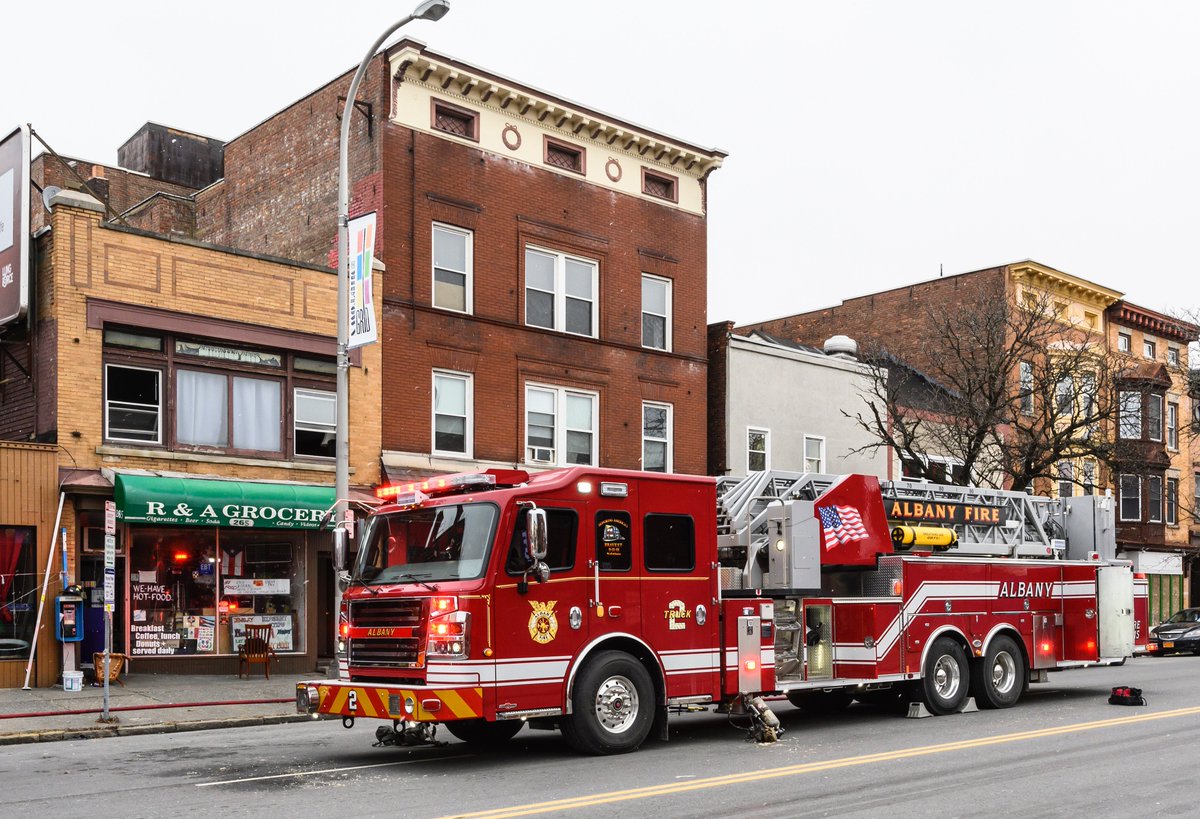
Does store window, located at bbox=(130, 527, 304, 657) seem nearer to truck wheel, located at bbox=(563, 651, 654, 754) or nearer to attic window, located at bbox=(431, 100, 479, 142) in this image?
attic window, located at bbox=(431, 100, 479, 142)

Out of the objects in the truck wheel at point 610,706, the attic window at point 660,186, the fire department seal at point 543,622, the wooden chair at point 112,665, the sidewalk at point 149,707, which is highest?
the attic window at point 660,186

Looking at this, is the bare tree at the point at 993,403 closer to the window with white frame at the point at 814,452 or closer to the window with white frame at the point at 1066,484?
the window with white frame at the point at 814,452

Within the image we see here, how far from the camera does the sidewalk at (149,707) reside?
14793mm

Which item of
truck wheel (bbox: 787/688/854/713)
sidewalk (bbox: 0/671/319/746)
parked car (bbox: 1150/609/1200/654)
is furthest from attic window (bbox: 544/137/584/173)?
parked car (bbox: 1150/609/1200/654)

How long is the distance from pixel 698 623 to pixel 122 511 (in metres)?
10.3

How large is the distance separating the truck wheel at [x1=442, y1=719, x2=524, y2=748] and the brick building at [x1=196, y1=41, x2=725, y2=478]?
11068 millimetres

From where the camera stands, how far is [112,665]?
1864 centimetres

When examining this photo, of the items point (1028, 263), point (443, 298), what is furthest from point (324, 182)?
point (1028, 263)

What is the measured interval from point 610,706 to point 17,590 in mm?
11087

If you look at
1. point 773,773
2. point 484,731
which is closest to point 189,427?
point 484,731

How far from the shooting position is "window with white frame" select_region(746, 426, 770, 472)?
102 ft

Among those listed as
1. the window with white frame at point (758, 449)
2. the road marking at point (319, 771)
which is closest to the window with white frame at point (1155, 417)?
the window with white frame at point (758, 449)

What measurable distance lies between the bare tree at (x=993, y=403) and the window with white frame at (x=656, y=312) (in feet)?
17.3

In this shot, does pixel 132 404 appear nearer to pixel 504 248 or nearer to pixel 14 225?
pixel 14 225
